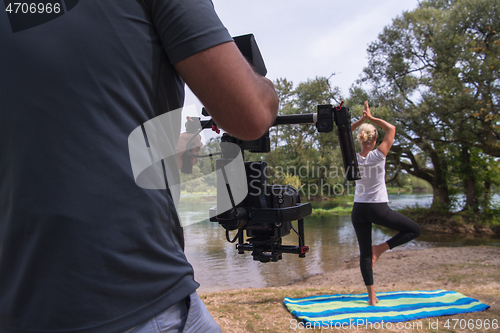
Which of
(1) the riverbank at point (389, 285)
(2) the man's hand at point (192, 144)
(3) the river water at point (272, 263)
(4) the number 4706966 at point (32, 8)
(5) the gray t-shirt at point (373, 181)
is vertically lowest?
(3) the river water at point (272, 263)

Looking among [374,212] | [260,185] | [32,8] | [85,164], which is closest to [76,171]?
[85,164]

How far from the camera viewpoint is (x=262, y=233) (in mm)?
2057

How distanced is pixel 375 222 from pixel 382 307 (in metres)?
0.99

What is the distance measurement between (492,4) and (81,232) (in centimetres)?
1419

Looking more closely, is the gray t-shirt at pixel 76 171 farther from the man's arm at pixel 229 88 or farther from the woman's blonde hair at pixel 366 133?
the woman's blonde hair at pixel 366 133

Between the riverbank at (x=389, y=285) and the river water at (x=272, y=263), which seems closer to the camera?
the riverbank at (x=389, y=285)

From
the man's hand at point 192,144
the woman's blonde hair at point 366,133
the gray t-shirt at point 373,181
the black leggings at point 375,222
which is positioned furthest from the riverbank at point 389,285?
the man's hand at point 192,144

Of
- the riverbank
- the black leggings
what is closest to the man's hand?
the riverbank

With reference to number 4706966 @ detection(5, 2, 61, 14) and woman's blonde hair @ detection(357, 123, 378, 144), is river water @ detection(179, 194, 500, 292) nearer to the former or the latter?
woman's blonde hair @ detection(357, 123, 378, 144)

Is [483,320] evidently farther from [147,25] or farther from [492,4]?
[492,4]

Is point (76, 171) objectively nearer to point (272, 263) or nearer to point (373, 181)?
A: point (373, 181)

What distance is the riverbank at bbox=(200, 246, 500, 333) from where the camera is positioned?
335 centimetres

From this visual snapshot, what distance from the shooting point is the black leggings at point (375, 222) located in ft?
11.5

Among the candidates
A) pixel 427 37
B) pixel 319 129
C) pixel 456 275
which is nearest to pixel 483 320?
pixel 456 275
